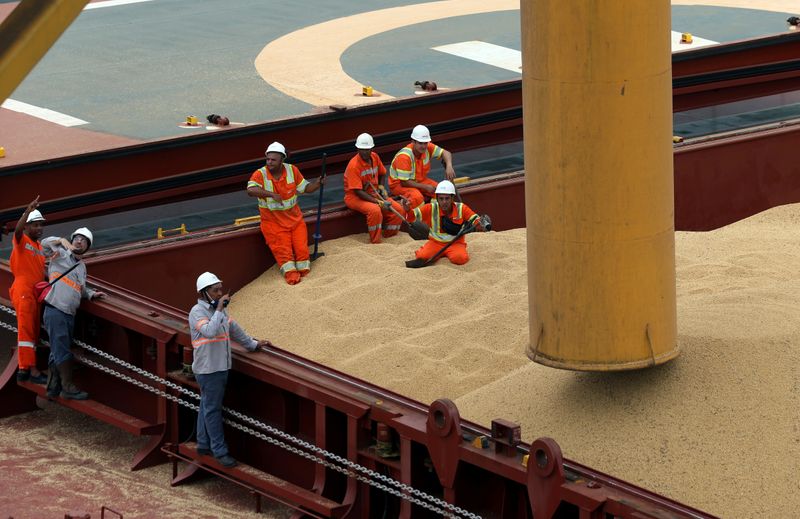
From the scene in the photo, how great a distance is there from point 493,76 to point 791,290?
26.7 feet

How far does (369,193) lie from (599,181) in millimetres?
5684

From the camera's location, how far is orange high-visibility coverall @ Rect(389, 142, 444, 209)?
14.0 metres

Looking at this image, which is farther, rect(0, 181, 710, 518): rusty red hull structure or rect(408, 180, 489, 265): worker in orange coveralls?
rect(408, 180, 489, 265): worker in orange coveralls

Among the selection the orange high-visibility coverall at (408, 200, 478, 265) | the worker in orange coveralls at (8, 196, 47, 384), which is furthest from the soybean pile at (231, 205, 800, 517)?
the worker in orange coveralls at (8, 196, 47, 384)

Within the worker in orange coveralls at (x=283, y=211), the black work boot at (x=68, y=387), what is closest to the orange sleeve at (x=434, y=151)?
the worker in orange coveralls at (x=283, y=211)

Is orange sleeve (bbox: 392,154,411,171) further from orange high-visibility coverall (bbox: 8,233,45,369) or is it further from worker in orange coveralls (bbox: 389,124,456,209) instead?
orange high-visibility coverall (bbox: 8,233,45,369)

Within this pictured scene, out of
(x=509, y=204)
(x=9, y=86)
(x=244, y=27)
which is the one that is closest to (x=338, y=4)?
(x=244, y=27)

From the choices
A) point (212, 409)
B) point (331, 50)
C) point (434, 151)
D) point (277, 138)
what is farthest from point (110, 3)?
point (212, 409)

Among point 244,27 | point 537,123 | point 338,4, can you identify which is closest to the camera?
point 537,123

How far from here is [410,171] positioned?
14.0 m

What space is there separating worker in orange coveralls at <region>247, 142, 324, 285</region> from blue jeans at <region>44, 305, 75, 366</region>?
2490 millimetres

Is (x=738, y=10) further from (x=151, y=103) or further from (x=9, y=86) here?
(x=9, y=86)

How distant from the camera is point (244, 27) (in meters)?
22.4

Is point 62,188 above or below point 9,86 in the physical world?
below
